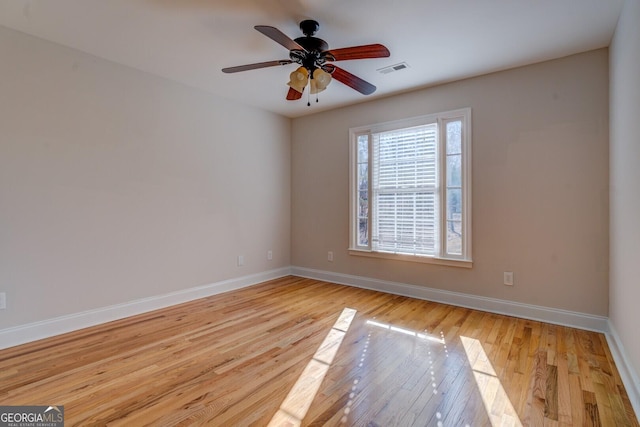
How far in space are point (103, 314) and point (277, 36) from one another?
2977mm

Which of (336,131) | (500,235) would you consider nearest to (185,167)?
(336,131)

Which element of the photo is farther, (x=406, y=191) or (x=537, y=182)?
(x=406, y=191)

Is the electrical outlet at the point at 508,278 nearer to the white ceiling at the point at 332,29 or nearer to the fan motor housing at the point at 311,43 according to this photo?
the white ceiling at the point at 332,29

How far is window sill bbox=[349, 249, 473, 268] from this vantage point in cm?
353

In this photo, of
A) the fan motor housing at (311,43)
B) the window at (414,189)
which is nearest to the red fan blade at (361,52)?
the fan motor housing at (311,43)

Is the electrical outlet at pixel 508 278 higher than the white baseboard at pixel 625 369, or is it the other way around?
the electrical outlet at pixel 508 278

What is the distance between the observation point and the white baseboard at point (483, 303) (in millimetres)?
2881

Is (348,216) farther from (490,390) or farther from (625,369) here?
(625,369)

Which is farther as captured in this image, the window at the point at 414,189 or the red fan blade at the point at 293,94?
the window at the point at 414,189

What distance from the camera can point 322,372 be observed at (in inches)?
84.7

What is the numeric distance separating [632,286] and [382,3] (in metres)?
2.47

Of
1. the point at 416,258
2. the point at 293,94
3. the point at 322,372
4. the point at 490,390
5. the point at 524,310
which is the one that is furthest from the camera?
the point at 416,258

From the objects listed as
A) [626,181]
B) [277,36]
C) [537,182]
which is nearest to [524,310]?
[537,182]

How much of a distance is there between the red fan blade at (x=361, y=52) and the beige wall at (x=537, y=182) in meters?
1.25
